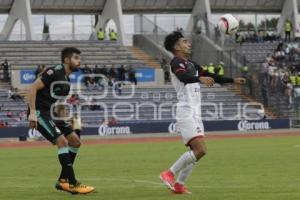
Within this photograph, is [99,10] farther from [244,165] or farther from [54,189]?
[54,189]

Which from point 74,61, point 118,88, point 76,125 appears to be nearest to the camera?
point 74,61

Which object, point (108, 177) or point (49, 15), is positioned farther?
point (49, 15)

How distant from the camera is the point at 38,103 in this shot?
12.2 m

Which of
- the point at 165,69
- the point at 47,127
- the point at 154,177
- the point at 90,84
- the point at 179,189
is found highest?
the point at 165,69

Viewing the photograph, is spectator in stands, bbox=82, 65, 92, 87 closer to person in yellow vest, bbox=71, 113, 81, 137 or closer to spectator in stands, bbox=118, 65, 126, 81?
spectator in stands, bbox=118, 65, 126, 81

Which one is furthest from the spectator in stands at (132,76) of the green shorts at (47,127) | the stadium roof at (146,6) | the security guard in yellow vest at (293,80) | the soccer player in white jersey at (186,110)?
the soccer player in white jersey at (186,110)

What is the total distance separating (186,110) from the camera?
11617 mm

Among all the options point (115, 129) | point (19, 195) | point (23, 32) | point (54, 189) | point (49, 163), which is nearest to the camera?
point (19, 195)

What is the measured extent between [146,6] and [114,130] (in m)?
18.2

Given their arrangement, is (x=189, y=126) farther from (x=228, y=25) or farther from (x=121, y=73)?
(x=121, y=73)

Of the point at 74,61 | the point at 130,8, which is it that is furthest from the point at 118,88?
the point at 74,61

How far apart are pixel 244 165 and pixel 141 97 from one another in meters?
29.3

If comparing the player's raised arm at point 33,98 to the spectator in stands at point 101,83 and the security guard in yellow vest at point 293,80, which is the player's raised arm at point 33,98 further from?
the security guard in yellow vest at point 293,80

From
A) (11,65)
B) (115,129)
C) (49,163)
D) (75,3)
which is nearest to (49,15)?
(75,3)
